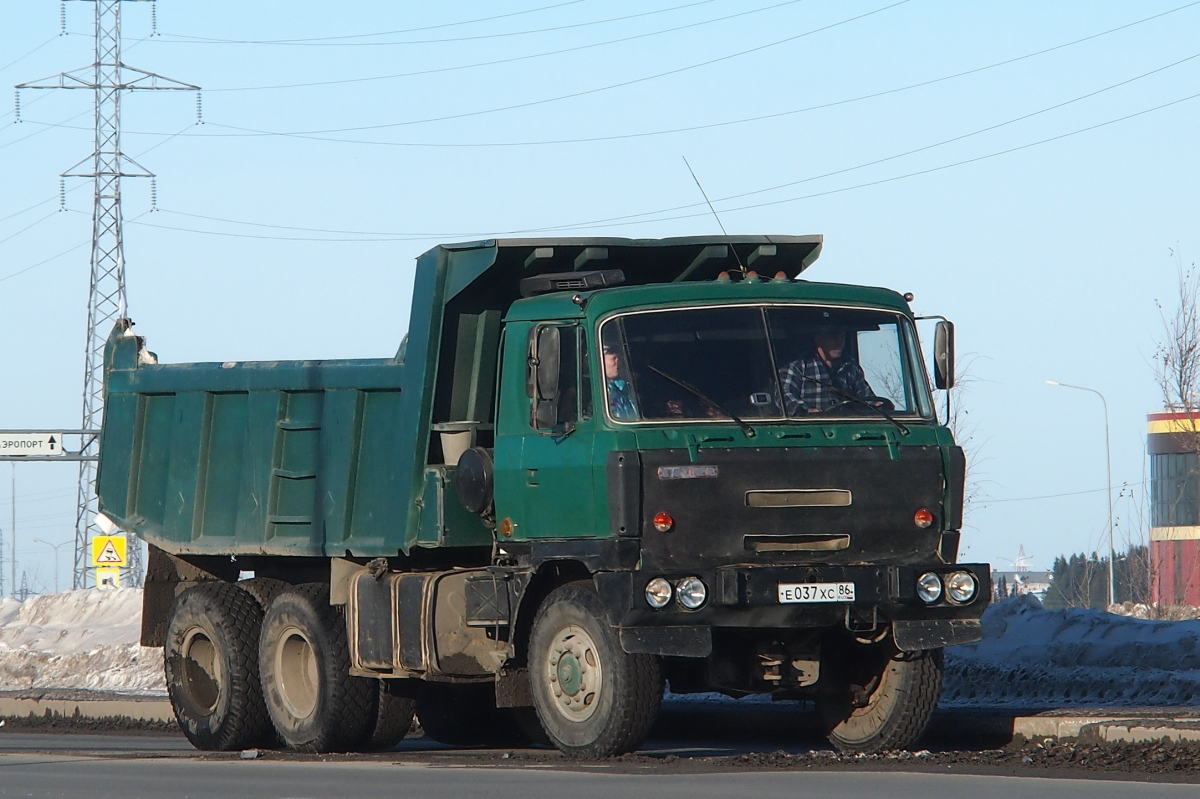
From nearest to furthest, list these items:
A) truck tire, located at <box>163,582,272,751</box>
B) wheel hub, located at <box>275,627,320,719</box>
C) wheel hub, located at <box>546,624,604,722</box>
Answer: wheel hub, located at <box>546,624,604,722</box> → wheel hub, located at <box>275,627,320,719</box> → truck tire, located at <box>163,582,272,751</box>

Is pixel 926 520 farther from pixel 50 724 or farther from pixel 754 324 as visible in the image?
pixel 50 724

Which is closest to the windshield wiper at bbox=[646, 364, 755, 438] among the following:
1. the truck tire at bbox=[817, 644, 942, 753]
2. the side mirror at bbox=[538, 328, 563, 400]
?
the side mirror at bbox=[538, 328, 563, 400]

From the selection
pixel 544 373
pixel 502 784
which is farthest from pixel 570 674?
pixel 544 373

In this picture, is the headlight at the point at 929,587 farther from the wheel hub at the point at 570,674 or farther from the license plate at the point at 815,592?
the wheel hub at the point at 570,674

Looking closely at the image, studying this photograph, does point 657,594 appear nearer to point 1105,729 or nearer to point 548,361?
point 548,361

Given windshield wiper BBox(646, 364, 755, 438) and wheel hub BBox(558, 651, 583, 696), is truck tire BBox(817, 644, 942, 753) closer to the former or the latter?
wheel hub BBox(558, 651, 583, 696)

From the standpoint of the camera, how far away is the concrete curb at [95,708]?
1750cm

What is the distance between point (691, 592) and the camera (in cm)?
1049

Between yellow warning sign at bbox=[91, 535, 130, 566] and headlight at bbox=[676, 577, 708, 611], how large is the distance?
88.4ft

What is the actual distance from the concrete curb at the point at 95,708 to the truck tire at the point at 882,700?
7613 millimetres

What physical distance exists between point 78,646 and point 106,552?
578 centimetres

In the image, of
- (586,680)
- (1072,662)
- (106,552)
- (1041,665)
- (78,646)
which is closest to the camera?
(586,680)

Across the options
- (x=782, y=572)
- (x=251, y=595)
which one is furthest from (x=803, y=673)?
(x=251, y=595)

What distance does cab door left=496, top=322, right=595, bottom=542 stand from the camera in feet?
35.9
